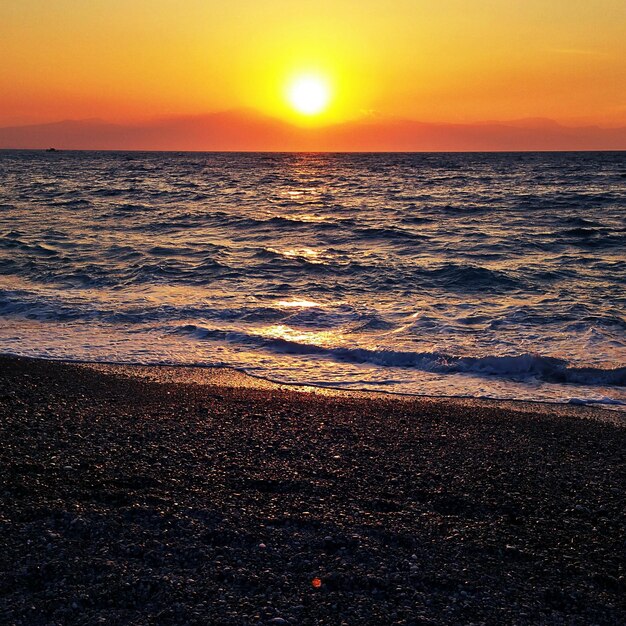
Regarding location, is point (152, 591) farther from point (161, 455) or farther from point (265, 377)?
point (265, 377)

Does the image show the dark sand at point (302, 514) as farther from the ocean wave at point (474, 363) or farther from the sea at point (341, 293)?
the sea at point (341, 293)

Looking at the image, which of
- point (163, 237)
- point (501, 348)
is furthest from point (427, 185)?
point (501, 348)

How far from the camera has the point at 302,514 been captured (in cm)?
475

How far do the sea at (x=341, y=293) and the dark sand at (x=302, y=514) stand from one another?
211 cm

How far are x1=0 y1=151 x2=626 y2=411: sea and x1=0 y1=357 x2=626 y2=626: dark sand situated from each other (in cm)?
211

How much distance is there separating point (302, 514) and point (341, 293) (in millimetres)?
10487

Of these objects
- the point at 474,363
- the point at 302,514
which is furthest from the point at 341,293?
the point at 302,514

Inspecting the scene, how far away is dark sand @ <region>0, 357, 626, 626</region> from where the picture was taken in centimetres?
379

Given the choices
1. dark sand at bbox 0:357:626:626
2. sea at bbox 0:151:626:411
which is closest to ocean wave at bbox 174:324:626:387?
sea at bbox 0:151:626:411

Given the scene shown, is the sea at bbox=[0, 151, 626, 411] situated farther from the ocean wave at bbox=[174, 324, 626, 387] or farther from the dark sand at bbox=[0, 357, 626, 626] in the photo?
the dark sand at bbox=[0, 357, 626, 626]

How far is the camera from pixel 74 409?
7027mm

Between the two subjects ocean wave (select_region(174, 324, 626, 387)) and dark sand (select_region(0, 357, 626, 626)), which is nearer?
dark sand (select_region(0, 357, 626, 626))

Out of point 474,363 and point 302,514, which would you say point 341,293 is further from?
point 302,514

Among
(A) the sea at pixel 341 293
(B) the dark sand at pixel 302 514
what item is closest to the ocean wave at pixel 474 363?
(A) the sea at pixel 341 293
